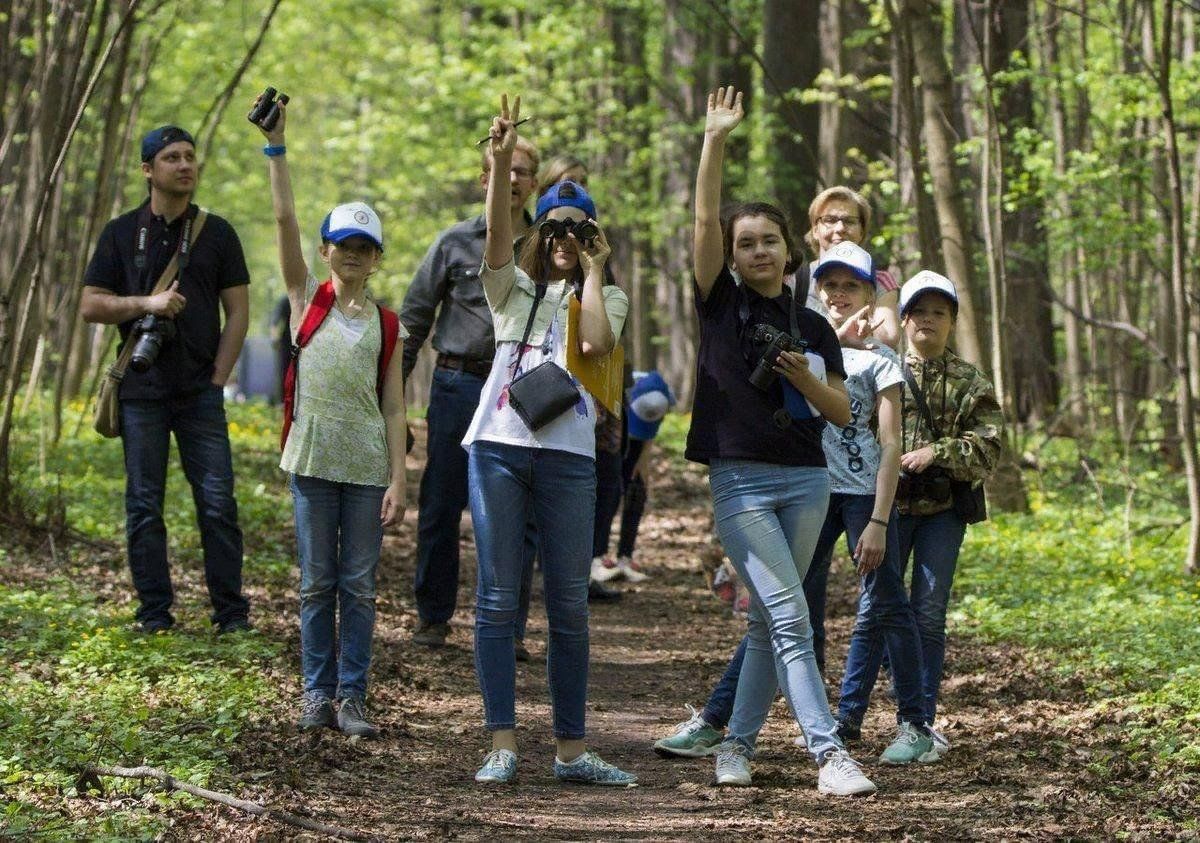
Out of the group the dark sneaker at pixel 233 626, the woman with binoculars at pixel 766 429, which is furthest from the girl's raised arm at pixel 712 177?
the dark sneaker at pixel 233 626

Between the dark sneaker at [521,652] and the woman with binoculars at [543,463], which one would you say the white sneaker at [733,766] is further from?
the dark sneaker at [521,652]

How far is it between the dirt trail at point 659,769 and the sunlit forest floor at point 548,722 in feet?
0.06

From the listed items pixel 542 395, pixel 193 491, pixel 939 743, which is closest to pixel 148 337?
pixel 193 491

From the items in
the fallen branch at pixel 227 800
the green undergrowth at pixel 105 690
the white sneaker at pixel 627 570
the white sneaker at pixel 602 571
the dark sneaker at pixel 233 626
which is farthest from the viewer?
the white sneaker at pixel 627 570

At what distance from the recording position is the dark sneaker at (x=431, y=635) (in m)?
8.54

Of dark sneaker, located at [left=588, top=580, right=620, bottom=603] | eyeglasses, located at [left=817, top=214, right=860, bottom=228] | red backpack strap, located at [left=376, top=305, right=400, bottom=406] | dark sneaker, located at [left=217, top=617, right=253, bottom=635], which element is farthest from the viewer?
dark sneaker, located at [left=588, top=580, right=620, bottom=603]

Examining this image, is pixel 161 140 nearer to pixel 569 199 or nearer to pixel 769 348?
pixel 569 199

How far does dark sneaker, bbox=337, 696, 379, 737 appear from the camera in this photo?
6.36 m

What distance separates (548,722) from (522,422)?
204 cm

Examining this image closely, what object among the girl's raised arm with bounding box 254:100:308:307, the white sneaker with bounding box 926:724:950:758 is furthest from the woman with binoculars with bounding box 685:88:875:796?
the girl's raised arm with bounding box 254:100:308:307

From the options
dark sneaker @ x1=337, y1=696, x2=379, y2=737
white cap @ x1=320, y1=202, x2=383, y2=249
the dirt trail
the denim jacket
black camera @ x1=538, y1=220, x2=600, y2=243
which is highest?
white cap @ x1=320, y1=202, x2=383, y2=249

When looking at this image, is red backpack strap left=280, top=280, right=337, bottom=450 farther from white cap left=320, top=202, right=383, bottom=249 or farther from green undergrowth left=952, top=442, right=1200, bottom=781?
green undergrowth left=952, top=442, right=1200, bottom=781

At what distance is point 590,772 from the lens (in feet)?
19.1

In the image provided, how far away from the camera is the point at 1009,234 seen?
60.5 ft
